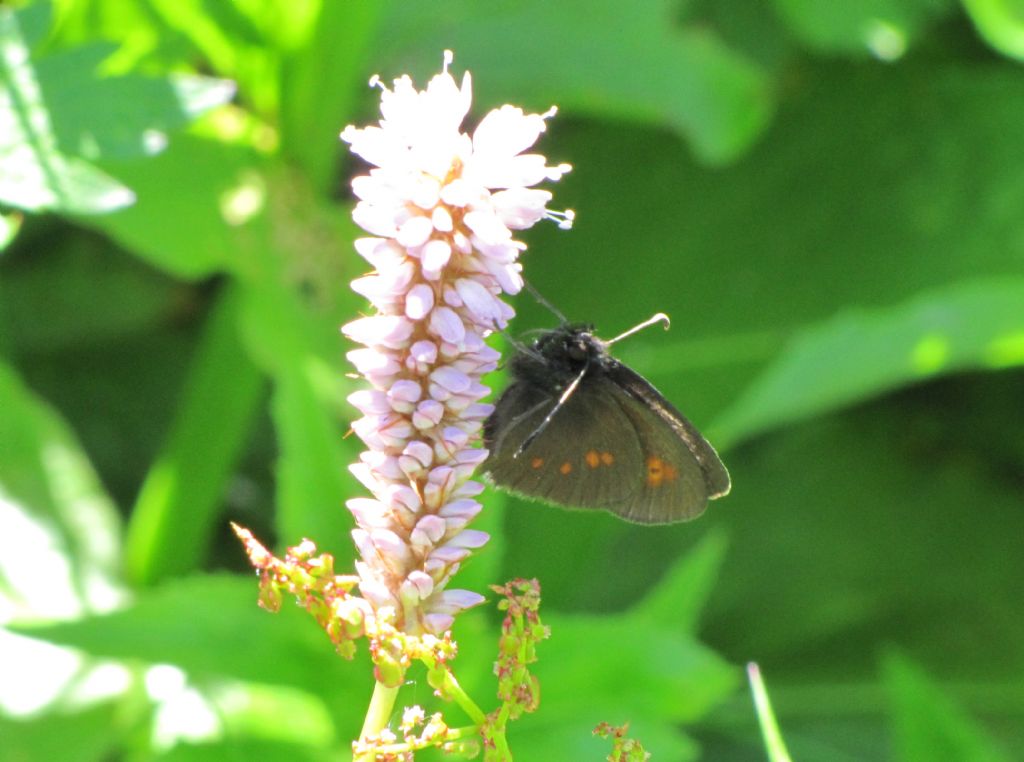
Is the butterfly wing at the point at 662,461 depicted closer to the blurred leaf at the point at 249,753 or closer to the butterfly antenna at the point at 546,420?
the butterfly antenna at the point at 546,420

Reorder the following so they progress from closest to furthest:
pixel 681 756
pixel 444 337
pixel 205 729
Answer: pixel 444 337
pixel 681 756
pixel 205 729

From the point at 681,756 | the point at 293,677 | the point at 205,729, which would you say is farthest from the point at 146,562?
the point at 681,756

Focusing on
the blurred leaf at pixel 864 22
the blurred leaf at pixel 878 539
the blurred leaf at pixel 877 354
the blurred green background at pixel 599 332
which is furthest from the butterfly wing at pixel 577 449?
the blurred leaf at pixel 864 22

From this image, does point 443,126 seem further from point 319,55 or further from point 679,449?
point 319,55

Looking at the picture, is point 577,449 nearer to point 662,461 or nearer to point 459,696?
point 662,461

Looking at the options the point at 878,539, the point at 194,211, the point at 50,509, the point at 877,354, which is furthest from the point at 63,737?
the point at 878,539

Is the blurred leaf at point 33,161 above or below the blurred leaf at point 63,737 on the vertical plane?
above

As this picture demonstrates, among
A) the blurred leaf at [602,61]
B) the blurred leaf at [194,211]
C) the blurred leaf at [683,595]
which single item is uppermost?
the blurred leaf at [602,61]
